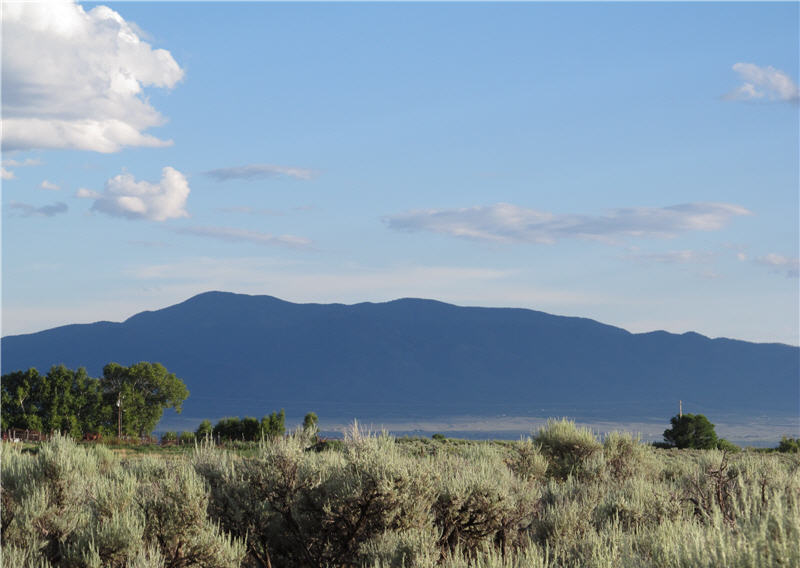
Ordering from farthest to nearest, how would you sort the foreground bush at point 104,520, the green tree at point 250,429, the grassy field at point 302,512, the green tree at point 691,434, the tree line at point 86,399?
the tree line at point 86,399
the green tree at point 250,429
the green tree at point 691,434
the grassy field at point 302,512
the foreground bush at point 104,520

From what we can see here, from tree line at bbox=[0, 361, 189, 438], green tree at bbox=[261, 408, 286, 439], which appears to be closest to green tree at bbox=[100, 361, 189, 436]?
tree line at bbox=[0, 361, 189, 438]

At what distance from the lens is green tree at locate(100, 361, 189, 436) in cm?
8838

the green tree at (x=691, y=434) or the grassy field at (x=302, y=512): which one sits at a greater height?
the grassy field at (x=302, y=512)

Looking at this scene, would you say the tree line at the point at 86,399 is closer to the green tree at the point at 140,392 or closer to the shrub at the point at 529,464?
the green tree at the point at 140,392

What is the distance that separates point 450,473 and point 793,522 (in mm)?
7349

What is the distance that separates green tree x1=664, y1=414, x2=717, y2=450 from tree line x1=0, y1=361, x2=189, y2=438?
50953mm

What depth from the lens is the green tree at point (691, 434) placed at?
62.4 meters

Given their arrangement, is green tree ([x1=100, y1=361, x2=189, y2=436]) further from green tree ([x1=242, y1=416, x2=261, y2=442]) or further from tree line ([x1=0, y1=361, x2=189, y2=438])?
green tree ([x1=242, y1=416, x2=261, y2=442])

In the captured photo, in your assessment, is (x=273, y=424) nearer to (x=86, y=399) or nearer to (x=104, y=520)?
(x=86, y=399)

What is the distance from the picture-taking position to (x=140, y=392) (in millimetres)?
92250

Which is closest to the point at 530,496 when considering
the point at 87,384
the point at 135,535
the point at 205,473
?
the point at 205,473

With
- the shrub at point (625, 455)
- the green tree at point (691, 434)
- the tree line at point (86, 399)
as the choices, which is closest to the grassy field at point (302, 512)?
the shrub at point (625, 455)

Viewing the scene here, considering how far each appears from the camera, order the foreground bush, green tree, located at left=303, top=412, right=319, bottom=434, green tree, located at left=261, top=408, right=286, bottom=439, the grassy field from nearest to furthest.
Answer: the foreground bush < the grassy field < green tree, located at left=303, top=412, right=319, bottom=434 < green tree, located at left=261, top=408, right=286, bottom=439

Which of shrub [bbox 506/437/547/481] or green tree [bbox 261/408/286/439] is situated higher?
shrub [bbox 506/437/547/481]
